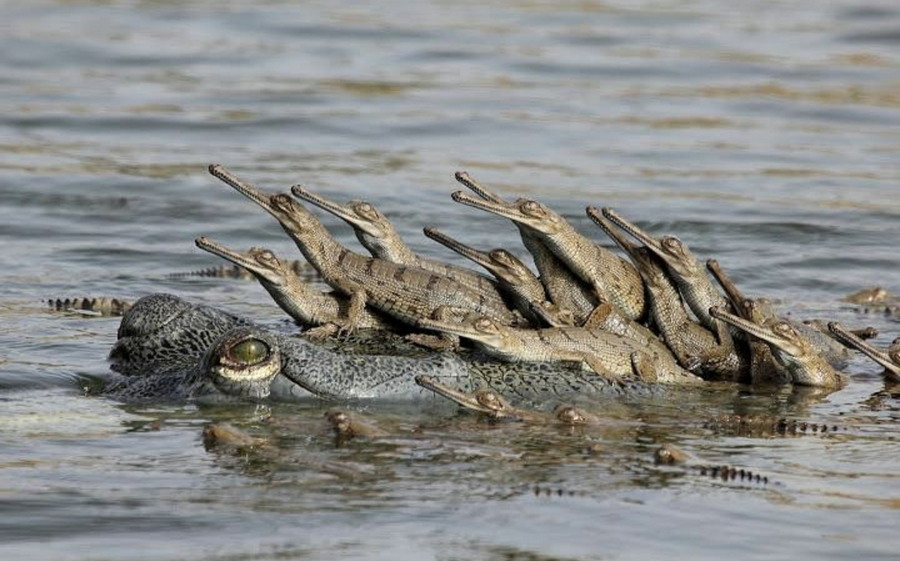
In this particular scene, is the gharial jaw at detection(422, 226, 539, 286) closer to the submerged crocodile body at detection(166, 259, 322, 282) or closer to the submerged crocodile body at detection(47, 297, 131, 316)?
the submerged crocodile body at detection(47, 297, 131, 316)

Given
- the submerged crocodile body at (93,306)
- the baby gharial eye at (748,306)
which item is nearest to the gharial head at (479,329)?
the baby gharial eye at (748,306)

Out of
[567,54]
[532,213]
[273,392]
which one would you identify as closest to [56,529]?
[273,392]

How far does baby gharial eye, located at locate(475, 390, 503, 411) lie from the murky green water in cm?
11

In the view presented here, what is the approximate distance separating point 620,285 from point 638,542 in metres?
3.25

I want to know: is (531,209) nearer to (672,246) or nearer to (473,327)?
(672,246)

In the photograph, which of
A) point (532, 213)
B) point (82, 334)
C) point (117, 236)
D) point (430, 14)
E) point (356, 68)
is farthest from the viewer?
point (430, 14)

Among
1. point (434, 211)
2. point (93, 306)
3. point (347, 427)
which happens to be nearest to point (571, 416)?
point (347, 427)

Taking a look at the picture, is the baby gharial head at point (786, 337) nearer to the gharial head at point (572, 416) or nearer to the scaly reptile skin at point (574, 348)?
the scaly reptile skin at point (574, 348)

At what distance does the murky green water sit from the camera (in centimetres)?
723

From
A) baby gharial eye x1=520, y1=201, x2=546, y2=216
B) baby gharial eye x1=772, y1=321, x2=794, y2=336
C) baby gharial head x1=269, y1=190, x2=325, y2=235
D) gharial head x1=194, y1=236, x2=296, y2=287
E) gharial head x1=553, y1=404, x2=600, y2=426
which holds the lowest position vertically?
gharial head x1=553, y1=404, x2=600, y2=426

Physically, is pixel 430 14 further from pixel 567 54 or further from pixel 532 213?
pixel 532 213

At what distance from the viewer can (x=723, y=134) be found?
64.6 feet

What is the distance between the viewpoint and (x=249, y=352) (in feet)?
29.1

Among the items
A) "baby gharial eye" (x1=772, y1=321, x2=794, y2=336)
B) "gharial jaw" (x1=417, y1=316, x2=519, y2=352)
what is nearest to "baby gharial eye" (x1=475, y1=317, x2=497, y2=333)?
"gharial jaw" (x1=417, y1=316, x2=519, y2=352)
